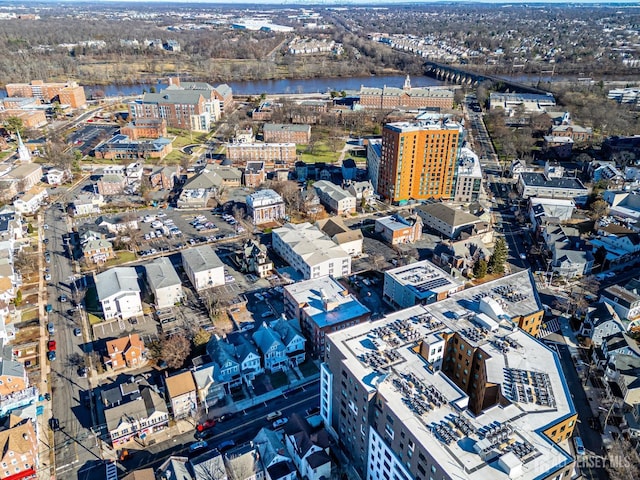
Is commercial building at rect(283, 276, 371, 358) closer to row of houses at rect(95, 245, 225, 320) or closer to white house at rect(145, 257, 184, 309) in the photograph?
row of houses at rect(95, 245, 225, 320)

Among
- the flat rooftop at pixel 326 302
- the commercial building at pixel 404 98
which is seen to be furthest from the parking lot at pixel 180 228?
the commercial building at pixel 404 98

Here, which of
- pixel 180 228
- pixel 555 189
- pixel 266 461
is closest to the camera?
pixel 266 461

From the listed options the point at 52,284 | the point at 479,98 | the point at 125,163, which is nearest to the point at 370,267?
the point at 52,284

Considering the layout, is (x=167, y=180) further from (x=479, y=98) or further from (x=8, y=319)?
(x=479, y=98)

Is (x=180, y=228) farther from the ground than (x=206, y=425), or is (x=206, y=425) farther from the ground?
(x=180, y=228)

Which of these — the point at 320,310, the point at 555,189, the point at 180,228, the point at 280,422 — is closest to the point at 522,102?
the point at 555,189

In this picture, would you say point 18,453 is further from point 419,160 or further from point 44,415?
point 419,160
